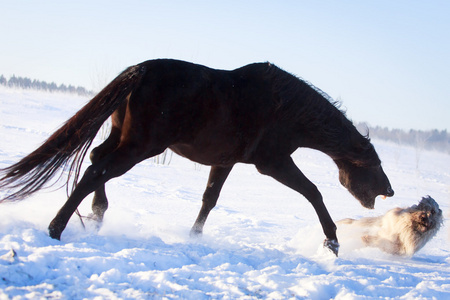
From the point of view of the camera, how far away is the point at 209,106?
127 inches

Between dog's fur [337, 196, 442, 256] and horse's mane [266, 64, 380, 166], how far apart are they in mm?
870

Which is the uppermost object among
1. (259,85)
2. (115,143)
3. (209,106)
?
(259,85)

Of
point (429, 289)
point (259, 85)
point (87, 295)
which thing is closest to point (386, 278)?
point (429, 289)

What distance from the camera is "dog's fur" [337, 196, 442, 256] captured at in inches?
169

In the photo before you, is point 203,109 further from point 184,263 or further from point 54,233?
point 54,233

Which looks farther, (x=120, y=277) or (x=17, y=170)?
(x=17, y=170)

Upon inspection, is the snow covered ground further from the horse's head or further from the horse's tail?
the horse's head

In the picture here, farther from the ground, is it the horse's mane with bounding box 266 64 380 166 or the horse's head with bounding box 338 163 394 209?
the horse's mane with bounding box 266 64 380 166

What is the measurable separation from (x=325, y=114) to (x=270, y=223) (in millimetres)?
2262

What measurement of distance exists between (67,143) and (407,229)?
12.6ft

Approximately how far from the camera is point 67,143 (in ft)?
9.73

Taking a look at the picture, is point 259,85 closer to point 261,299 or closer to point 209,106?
point 209,106

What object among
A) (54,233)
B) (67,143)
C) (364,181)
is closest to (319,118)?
(364,181)

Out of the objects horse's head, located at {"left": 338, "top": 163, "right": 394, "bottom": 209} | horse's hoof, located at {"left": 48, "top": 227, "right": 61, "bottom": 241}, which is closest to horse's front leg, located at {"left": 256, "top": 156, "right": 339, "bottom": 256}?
horse's head, located at {"left": 338, "top": 163, "right": 394, "bottom": 209}
